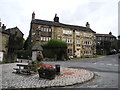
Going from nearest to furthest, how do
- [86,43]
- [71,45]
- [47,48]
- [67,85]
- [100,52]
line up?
[67,85] < [47,48] < [71,45] < [86,43] < [100,52]

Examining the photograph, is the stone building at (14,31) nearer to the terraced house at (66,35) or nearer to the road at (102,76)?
the terraced house at (66,35)

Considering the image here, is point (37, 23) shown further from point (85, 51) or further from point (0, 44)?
point (85, 51)

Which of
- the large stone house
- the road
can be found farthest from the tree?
the road

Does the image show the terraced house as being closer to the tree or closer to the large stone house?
the tree

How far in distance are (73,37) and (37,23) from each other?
14.0 m

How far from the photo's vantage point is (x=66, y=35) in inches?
1323

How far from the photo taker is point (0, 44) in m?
25.6

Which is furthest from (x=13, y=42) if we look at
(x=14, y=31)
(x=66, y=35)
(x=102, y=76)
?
(x=102, y=76)

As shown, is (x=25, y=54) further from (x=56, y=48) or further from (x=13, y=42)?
(x=56, y=48)

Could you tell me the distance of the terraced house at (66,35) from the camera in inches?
1162

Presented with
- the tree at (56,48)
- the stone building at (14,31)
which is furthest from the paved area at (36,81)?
the stone building at (14,31)

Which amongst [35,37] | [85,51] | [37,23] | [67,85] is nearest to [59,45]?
[35,37]

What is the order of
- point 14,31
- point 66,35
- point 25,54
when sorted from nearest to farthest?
point 25,54
point 66,35
point 14,31

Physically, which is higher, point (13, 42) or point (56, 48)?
point (13, 42)
